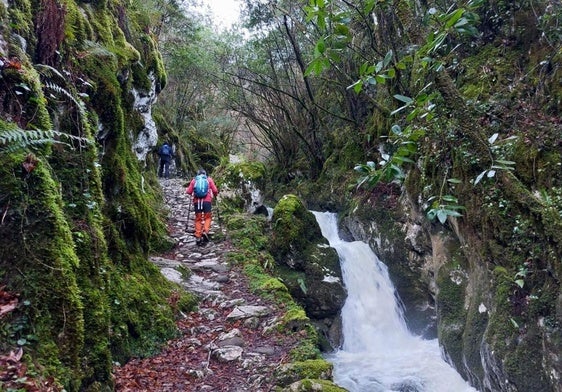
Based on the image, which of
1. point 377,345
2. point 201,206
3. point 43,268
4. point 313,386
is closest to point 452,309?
point 377,345

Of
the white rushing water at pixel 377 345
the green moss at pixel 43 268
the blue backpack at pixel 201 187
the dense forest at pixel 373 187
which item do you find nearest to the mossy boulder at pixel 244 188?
the dense forest at pixel 373 187

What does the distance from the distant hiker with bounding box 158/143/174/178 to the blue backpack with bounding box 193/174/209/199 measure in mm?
9633

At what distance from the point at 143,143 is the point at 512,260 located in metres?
8.76

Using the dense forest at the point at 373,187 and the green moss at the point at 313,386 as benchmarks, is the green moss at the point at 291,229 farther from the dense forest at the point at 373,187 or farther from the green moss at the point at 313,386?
the green moss at the point at 313,386

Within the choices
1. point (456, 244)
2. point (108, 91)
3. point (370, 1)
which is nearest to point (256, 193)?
point (456, 244)

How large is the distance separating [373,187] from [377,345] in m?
3.50

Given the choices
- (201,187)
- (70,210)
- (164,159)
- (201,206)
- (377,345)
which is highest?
(164,159)

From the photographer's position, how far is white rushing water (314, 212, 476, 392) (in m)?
6.77

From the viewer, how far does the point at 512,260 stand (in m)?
5.48

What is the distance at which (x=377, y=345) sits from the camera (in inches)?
337

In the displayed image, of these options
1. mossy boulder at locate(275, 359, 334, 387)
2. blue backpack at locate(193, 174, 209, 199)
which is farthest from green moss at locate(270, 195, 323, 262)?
mossy boulder at locate(275, 359, 334, 387)

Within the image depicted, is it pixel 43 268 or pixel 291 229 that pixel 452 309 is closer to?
pixel 291 229

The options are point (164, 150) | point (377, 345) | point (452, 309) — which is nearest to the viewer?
point (452, 309)

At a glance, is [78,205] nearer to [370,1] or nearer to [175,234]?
[370,1]
